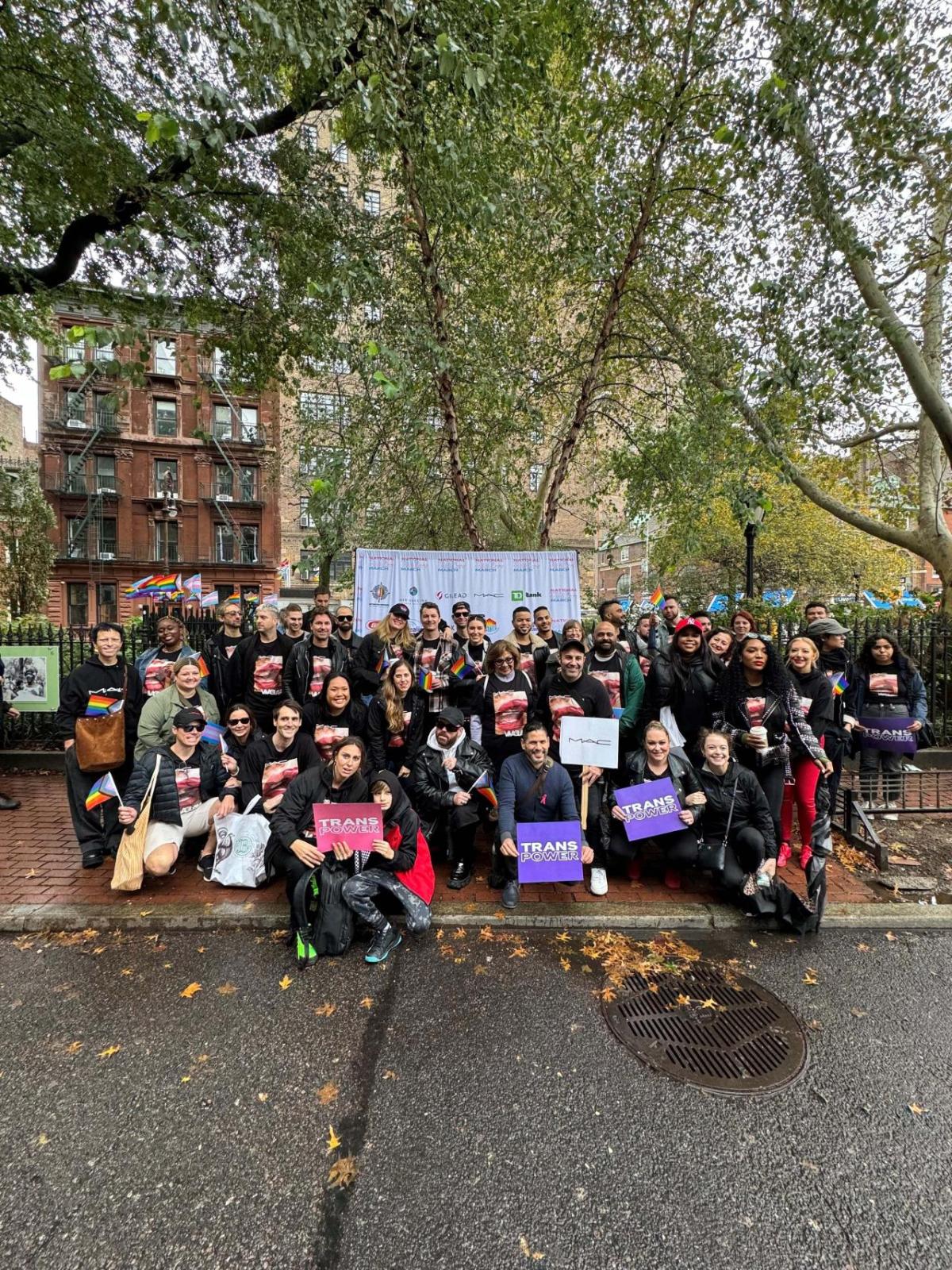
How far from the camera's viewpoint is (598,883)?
15.2 feet

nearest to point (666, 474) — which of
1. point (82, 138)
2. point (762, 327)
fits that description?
point (762, 327)

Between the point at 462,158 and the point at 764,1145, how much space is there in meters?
7.88

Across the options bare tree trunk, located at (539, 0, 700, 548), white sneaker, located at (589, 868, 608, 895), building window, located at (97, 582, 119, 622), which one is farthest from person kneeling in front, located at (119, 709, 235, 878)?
building window, located at (97, 582, 119, 622)

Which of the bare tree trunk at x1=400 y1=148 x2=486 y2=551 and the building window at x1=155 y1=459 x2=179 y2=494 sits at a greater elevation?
the building window at x1=155 y1=459 x2=179 y2=494

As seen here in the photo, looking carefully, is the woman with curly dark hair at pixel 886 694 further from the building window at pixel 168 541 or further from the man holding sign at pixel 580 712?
the building window at pixel 168 541

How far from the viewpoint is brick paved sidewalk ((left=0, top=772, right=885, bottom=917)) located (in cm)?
452

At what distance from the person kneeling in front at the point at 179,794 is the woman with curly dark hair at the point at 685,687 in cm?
394

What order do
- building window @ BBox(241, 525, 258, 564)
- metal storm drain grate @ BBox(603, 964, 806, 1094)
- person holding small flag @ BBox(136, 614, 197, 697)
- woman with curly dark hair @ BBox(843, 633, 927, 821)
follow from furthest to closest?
building window @ BBox(241, 525, 258, 564), woman with curly dark hair @ BBox(843, 633, 927, 821), person holding small flag @ BBox(136, 614, 197, 697), metal storm drain grate @ BBox(603, 964, 806, 1094)

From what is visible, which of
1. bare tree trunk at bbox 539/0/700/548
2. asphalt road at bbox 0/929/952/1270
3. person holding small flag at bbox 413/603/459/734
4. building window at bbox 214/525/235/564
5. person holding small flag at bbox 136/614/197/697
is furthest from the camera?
building window at bbox 214/525/235/564

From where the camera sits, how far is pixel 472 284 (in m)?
9.40

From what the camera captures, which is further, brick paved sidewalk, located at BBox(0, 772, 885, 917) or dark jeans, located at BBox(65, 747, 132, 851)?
dark jeans, located at BBox(65, 747, 132, 851)

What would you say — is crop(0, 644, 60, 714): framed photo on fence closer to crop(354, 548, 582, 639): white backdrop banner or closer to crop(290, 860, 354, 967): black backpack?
crop(354, 548, 582, 639): white backdrop banner

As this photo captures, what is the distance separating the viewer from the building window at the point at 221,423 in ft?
114

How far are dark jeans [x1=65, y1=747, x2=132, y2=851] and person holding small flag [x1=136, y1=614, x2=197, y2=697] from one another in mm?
860
